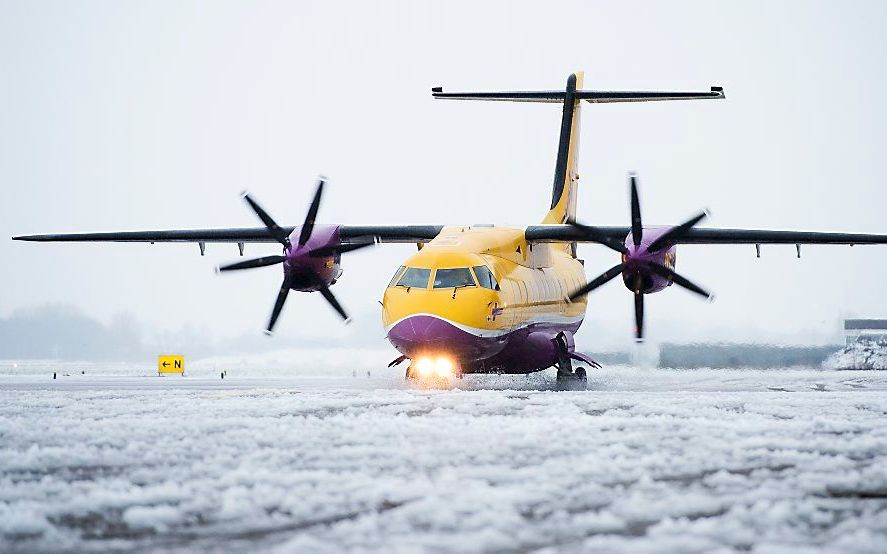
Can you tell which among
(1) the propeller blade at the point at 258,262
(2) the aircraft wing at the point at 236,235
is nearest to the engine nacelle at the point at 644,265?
(2) the aircraft wing at the point at 236,235

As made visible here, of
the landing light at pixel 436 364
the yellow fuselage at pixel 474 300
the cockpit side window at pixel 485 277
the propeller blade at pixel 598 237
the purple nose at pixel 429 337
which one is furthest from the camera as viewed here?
the propeller blade at pixel 598 237

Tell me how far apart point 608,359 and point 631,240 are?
15654 millimetres

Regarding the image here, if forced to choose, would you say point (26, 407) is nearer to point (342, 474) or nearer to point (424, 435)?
point (424, 435)

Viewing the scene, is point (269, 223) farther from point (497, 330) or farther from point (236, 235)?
point (497, 330)

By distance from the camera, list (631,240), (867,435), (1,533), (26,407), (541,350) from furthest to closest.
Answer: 1. (541,350)
2. (631,240)
3. (26,407)
4. (867,435)
5. (1,533)

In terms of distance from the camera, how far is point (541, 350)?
26922 millimetres

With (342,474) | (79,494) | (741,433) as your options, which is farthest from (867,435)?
(79,494)

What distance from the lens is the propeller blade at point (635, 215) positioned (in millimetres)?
23656

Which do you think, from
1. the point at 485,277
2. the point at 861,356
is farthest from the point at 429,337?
the point at 861,356

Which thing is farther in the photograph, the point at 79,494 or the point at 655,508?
the point at 79,494

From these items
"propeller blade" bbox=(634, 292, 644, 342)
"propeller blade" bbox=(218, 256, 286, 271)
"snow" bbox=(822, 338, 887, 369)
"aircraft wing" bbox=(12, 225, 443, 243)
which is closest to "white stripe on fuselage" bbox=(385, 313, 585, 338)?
"propeller blade" bbox=(634, 292, 644, 342)

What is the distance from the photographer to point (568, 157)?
33.2 metres

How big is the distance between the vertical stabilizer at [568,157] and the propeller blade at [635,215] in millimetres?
8028

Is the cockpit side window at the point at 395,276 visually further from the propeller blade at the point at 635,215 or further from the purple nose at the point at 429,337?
the propeller blade at the point at 635,215
